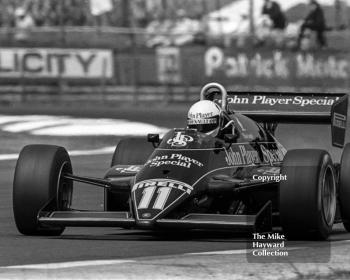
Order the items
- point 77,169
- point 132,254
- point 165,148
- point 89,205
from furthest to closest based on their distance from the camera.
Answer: point 77,169, point 89,205, point 165,148, point 132,254

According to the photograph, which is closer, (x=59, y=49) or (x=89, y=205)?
(x=89, y=205)

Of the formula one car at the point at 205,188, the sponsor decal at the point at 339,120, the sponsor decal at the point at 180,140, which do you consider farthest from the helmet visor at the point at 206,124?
the sponsor decal at the point at 339,120

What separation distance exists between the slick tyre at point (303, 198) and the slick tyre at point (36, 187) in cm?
187

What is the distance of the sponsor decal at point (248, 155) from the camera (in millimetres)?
9696

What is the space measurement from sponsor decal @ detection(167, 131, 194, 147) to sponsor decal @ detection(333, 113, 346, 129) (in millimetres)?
1420

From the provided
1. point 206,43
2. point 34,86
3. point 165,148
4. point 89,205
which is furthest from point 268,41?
point 165,148

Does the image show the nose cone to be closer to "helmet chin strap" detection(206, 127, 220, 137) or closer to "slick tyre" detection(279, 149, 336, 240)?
"slick tyre" detection(279, 149, 336, 240)

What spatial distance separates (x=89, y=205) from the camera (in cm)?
1248

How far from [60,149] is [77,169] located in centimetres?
766

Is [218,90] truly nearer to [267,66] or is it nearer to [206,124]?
[206,124]

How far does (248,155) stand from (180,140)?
76 cm

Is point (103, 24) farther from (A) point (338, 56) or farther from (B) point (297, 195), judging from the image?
(B) point (297, 195)

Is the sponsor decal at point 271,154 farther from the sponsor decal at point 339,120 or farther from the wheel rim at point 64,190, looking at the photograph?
the wheel rim at point 64,190

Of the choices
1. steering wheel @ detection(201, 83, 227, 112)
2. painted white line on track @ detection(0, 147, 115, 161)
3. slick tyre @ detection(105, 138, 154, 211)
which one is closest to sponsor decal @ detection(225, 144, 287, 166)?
steering wheel @ detection(201, 83, 227, 112)
